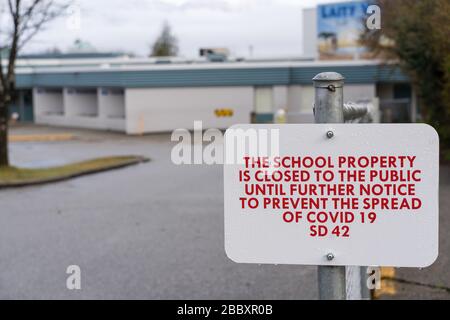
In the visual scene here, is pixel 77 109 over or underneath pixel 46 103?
underneath

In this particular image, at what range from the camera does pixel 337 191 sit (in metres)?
2.13

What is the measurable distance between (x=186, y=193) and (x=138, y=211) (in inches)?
106

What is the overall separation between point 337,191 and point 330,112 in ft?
0.75

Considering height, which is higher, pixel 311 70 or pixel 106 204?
pixel 311 70

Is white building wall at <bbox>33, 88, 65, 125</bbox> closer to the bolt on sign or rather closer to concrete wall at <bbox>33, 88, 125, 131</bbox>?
concrete wall at <bbox>33, 88, 125, 131</bbox>

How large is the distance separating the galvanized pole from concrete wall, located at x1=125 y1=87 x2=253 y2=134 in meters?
39.0

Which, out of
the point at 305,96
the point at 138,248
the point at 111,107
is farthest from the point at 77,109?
the point at 138,248

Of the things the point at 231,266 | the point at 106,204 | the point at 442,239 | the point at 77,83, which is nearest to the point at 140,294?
the point at 231,266

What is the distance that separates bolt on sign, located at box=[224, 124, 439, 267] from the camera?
2.13 metres

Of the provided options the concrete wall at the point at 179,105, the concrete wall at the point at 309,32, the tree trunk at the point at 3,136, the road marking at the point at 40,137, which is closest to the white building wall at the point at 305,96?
the concrete wall at the point at 179,105

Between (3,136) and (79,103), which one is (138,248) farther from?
(79,103)

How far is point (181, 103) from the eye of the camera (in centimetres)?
4175
